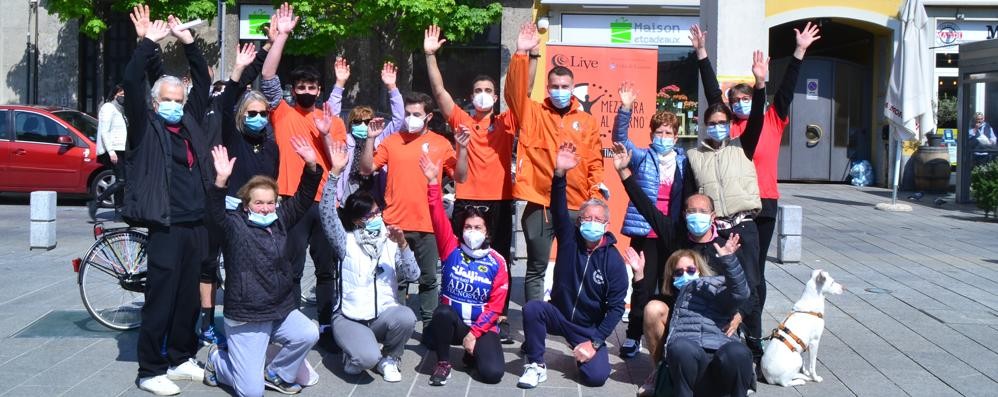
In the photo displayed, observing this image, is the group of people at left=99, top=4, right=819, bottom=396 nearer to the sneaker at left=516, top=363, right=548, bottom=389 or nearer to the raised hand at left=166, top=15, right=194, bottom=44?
the sneaker at left=516, top=363, right=548, bottom=389

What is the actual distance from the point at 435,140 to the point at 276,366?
7.41 feet

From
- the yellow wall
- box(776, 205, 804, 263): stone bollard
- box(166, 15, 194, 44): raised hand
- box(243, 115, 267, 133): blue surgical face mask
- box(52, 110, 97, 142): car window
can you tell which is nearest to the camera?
box(166, 15, 194, 44): raised hand

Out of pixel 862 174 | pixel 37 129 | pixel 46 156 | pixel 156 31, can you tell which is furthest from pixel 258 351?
pixel 862 174

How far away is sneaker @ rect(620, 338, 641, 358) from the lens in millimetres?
7438

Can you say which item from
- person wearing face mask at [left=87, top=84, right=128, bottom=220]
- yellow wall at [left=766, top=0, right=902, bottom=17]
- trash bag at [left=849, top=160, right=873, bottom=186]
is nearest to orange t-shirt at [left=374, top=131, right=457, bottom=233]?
person wearing face mask at [left=87, top=84, right=128, bottom=220]

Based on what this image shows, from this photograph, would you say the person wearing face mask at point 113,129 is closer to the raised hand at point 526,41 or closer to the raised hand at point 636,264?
the raised hand at point 526,41

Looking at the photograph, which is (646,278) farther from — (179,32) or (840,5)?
(840,5)

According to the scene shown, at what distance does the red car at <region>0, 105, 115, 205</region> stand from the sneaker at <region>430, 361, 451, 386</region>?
11.1 m

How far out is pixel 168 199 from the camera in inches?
255

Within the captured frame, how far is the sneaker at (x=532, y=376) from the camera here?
261 inches

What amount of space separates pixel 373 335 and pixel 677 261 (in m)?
1.93

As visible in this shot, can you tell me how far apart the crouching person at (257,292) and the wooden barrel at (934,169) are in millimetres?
16431

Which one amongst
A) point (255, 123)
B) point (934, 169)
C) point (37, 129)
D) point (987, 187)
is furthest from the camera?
point (934, 169)

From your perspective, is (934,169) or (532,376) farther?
(934,169)
